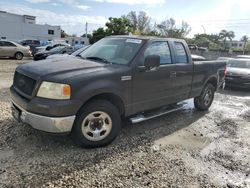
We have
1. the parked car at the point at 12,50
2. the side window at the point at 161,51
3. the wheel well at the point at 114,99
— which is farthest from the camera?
the parked car at the point at 12,50

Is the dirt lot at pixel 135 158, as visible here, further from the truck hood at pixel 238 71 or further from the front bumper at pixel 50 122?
the truck hood at pixel 238 71

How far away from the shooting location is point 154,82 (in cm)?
486

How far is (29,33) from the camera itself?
165 feet

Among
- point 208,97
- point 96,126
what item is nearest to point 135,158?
point 96,126

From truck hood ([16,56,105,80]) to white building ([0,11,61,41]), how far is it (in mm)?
45479

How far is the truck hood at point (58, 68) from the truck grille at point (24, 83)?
76 mm

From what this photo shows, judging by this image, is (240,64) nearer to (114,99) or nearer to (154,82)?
(154,82)

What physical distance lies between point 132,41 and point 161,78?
2.98 ft

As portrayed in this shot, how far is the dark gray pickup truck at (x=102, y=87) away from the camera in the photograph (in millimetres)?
3643

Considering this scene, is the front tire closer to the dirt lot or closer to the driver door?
the dirt lot

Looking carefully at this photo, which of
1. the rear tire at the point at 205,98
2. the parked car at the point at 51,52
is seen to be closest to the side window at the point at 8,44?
the parked car at the point at 51,52

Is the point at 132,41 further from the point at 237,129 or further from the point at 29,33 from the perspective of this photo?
the point at 29,33

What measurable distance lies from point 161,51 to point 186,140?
6.01 ft

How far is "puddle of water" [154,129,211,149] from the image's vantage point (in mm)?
4676
